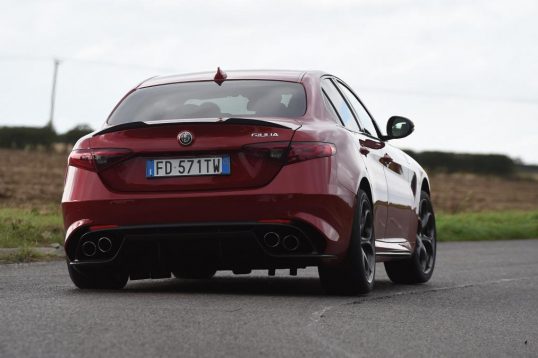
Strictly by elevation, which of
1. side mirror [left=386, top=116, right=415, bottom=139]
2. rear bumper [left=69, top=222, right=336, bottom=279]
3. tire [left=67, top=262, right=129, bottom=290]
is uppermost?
side mirror [left=386, top=116, right=415, bottom=139]

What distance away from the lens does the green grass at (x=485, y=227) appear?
2383 centimetres

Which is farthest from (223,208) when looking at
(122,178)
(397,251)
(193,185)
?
(397,251)

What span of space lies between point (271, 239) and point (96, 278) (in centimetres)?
147

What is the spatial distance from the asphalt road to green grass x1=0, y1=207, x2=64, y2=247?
10.5ft

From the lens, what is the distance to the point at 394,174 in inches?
390

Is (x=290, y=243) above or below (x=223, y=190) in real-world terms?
below

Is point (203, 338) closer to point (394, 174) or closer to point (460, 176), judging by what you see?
point (394, 174)

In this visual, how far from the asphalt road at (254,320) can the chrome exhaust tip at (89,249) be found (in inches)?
11.1

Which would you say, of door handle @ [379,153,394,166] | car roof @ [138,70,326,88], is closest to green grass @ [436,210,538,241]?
door handle @ [379,153,394,166]

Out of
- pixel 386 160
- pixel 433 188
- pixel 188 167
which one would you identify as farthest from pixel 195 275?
pixel 433 188

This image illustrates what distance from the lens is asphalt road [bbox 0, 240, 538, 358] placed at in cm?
572

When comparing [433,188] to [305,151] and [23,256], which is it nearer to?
[23,256]

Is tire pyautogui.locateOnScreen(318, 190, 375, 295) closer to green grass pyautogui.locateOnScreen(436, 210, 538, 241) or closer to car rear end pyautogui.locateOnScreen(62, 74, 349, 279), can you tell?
car rear end pyautogui.locateOnScreen(62, 74, 349, 279)

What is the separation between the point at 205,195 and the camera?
7.81 meters
